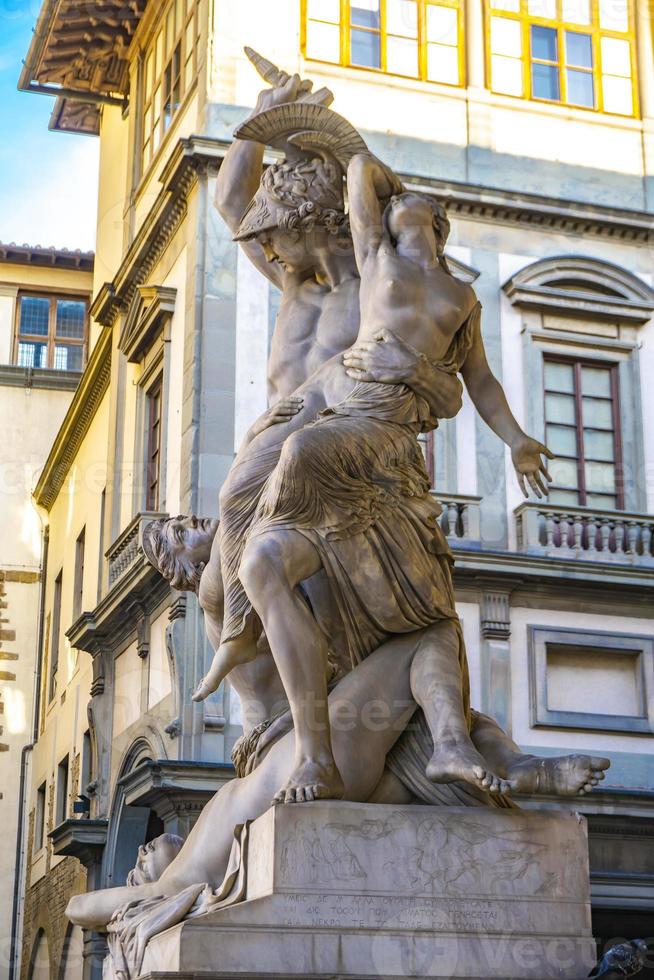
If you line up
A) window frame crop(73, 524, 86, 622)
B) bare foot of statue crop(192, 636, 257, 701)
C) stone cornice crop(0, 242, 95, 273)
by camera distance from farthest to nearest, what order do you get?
1. stone cornice crop(0, 242, 95, 273)
2. window frame crop(73, 524, 86, 622)
3. bare foot of statue crop(192, 636, 257, 701)

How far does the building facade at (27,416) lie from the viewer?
99.8ft

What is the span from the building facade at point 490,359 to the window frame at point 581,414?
0.03 metres

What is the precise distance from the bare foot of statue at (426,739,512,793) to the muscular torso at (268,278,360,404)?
150 centimetres

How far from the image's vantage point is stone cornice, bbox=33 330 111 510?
82.0 feet

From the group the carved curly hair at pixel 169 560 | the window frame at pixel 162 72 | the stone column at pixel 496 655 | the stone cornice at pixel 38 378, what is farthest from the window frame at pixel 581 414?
the stone cornice at pixel 38 378

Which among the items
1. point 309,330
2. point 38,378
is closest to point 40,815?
point 38,378

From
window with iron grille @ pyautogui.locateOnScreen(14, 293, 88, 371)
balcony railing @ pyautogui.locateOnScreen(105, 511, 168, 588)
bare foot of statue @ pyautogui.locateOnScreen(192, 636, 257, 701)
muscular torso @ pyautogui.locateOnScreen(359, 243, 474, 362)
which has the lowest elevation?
bare foot of statue @ pyautogui.locateOnScreen(192, 636, 257, 701)

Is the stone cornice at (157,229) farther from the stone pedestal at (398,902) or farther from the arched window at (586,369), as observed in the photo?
the stone pedestal at (398,902)

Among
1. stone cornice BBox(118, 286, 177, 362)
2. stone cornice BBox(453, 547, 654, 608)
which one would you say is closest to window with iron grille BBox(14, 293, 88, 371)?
stone cornice BBox(118, 286, 177, 362)

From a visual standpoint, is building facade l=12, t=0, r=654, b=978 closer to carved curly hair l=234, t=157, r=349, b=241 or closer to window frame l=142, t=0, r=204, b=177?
window frame l=142, t=0, r=204, b=177

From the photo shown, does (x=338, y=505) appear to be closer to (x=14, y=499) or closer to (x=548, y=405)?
(x=548, y=405)

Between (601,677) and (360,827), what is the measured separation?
15.4m

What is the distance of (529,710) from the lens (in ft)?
60.4

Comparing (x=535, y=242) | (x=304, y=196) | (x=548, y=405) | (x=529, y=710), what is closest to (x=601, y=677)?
(x=529, y=710)
